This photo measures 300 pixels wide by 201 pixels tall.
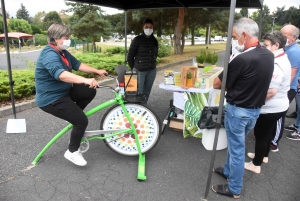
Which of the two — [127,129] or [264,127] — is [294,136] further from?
[127,129]

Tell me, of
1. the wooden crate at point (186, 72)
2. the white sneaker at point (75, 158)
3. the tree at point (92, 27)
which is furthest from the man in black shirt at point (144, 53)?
the tree at point (92, 27)

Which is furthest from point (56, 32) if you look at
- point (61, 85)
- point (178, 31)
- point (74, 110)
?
point (178, 31)

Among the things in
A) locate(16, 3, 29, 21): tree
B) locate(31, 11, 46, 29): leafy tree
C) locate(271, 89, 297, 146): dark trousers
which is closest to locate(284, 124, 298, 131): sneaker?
locate(271, 89, 297, 146): dark trousers

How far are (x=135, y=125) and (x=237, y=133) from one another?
4.30 feet

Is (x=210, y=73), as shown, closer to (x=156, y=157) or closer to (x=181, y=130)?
(x=181, y=130)

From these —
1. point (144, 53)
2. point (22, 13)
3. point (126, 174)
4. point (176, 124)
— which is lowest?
point (126, 174)

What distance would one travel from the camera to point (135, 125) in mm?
3109

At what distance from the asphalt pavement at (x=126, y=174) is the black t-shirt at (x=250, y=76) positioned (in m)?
1.09

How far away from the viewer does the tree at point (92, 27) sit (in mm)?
18734

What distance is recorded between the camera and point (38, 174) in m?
2.83

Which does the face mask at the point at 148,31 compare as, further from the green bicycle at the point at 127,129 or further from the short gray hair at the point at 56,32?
the short gray hair at the point at 56,32

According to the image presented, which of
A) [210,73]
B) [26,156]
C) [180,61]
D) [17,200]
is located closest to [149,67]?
[210,73]

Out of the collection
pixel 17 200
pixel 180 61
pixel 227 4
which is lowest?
pixel 17 200

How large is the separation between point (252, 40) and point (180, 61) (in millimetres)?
11247
